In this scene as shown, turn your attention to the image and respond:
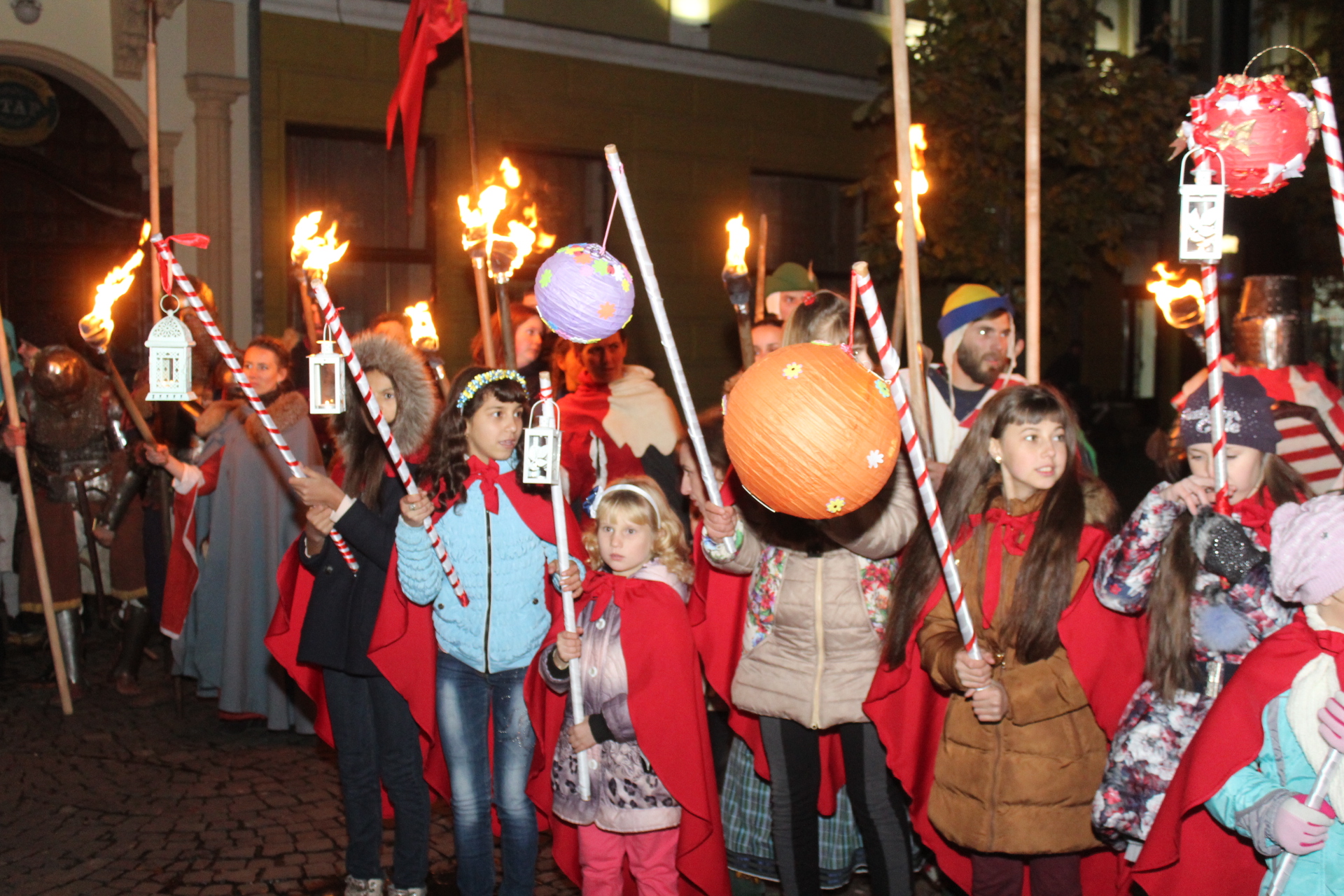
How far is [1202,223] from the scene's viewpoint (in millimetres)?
2922

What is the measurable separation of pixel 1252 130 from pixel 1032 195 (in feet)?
4.05

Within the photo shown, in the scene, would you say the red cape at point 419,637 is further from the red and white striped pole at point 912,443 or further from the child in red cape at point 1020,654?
the red and white striped pole at point 912,443

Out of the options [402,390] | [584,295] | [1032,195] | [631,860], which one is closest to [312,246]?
[402,390]

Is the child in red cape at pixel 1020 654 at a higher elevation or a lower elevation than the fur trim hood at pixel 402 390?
lower

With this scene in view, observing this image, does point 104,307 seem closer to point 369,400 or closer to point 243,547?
point 243,547

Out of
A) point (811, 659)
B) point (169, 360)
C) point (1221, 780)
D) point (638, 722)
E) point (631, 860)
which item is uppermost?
point (169, 360)

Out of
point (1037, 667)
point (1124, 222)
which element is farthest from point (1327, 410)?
point (1124, 222)

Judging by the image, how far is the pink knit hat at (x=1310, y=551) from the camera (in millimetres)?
2684

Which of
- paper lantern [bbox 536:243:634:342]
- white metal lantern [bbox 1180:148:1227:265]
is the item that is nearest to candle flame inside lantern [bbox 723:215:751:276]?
paper lantern [bbox 536:243:634:342]

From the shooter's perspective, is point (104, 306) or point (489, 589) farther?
point (104, 306)

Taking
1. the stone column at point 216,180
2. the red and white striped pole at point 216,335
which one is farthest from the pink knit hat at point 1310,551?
the stone column at point 216,180

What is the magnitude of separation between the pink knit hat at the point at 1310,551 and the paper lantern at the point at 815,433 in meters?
0.93

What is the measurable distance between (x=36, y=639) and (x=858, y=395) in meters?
7.32

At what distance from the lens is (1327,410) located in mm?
5270
